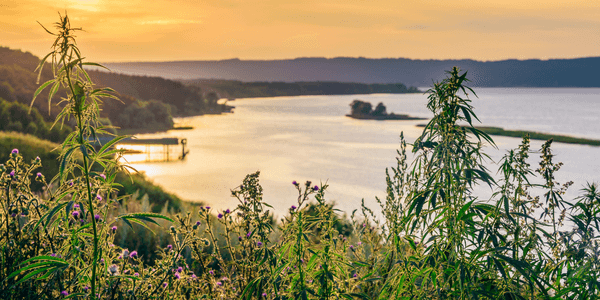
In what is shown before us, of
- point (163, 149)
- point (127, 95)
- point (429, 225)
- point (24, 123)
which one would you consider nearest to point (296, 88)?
point (127, 95)

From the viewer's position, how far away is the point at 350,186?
18438mm

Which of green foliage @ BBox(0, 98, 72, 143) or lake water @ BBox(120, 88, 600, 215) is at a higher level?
green foliage @ BBox(0, 98, 72, 143)

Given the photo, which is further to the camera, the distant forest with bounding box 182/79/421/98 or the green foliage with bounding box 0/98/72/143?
the distant forest with bounding box 182/79/421/98

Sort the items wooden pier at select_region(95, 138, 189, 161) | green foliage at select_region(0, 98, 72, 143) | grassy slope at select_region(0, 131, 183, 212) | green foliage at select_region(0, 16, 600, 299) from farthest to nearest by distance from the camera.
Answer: wooden pier at select_region(95, 138, 189, 161), green foliage at select_region(0, 98, 72, 143), grassy slope at select_region(0, 131, 183, 212), green foliage at select_region(0, 16, 600, 299)

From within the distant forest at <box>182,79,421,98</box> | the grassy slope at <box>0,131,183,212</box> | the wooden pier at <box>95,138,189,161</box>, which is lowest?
the wooden pier at <box>95,138,189,161</box>

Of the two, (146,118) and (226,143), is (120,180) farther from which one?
(146,118)

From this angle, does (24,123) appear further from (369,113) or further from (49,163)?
(369,113)

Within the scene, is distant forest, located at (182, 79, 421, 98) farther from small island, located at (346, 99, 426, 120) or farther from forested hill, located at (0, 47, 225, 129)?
small island, located at (346, 99, 426, 120)

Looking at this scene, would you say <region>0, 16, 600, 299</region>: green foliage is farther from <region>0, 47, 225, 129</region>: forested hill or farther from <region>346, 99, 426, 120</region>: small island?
<region>346, 99, 426, 120</region>: small island

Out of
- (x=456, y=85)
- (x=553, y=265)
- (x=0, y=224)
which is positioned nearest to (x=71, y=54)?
(x=456, y=85)

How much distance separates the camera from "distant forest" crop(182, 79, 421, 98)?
140 metres

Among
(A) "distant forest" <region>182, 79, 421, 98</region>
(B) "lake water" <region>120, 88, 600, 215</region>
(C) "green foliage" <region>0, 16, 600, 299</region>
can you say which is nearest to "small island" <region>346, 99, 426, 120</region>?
(B) "lake water" <region>120, 88, 600, 215</region>

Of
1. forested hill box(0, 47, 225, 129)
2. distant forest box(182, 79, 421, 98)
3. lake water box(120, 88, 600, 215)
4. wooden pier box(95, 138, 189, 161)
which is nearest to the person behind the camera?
lake water box(120, 88, 600, 215)

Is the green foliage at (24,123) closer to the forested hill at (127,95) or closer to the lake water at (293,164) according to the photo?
the forested hill at (127,95)
